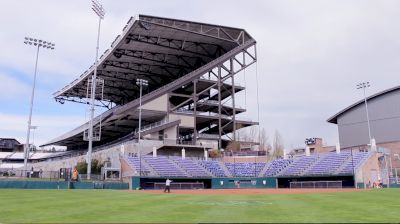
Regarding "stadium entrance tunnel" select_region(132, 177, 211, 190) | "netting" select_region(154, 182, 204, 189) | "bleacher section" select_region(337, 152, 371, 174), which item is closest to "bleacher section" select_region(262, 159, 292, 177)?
"stadium entrance tunnel" select_region(132, 177, 211, 190)

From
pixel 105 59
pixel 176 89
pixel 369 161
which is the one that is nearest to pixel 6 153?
pixel 105 59

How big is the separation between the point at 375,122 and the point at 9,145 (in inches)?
4679

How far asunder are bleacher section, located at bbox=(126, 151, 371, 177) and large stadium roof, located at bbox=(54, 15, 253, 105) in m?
24.1

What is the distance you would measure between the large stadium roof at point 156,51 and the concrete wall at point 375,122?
3090 centimetres

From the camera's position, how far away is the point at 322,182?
5334 cm

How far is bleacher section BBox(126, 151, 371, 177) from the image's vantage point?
56600mm

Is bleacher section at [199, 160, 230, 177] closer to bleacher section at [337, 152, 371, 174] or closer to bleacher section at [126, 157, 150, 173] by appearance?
bleacher section at [126, 157, 150, 173]

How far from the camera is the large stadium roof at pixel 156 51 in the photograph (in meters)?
70.9

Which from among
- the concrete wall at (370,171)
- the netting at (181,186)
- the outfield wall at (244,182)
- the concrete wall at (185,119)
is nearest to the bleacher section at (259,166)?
the concrete wall at (370,171)

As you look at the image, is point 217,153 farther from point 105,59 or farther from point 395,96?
point 395,96

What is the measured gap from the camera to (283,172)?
6256 cm

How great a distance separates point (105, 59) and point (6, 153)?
7083 centimetres

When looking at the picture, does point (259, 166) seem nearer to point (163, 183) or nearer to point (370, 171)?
point (370, 171)

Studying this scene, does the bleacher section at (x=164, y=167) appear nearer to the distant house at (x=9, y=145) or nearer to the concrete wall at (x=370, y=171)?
the concrete wall at (x=370, y=171)
